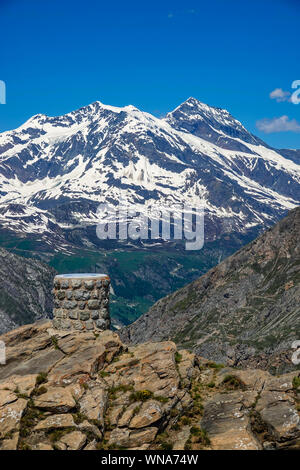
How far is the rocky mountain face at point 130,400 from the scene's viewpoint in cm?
2189

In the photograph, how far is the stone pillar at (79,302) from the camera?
30.7m

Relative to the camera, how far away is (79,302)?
3077cm

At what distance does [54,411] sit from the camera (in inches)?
901

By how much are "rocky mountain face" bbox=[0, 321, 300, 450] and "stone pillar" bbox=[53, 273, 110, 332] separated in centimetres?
96

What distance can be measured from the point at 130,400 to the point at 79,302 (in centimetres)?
821

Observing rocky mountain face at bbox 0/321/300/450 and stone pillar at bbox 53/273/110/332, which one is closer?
rocky mountain face at bbox 0/321/300/450

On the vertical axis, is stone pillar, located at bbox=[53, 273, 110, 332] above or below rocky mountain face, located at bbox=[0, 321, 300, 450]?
above

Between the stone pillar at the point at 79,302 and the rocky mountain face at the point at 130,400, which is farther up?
the stone pillar at the point at 79,302

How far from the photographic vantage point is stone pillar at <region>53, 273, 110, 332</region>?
3069 cm

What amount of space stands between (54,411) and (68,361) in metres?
4.63

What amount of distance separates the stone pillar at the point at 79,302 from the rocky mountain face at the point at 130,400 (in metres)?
0.96

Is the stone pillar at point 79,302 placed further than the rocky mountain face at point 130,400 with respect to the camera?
Yes

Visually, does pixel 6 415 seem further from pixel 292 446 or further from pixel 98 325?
pixel 292 446
